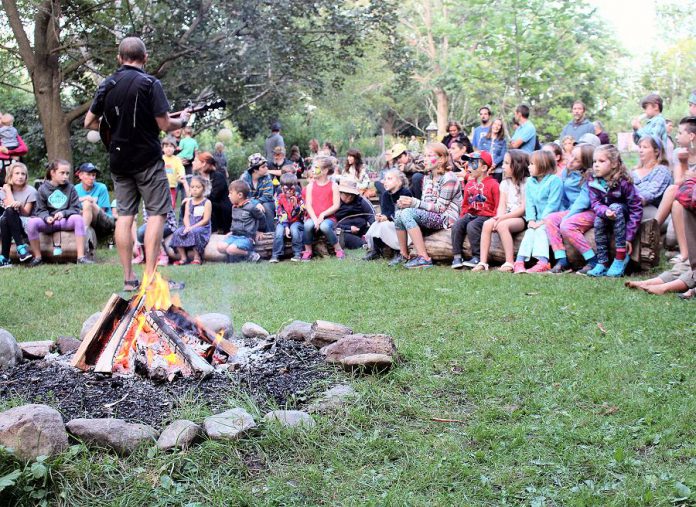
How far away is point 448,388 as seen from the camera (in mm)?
4668

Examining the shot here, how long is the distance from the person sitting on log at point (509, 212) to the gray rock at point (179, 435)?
213 inches

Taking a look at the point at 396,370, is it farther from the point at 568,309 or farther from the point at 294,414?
the point at 568,309

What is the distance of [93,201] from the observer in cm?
1123

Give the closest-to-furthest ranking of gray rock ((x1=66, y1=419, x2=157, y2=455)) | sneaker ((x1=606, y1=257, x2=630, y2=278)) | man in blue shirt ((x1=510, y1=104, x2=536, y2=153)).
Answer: gray rock ((x1=66, y1=419, x2=157, y2=455))
sneaker ((x1=606, y1=257, x2=630, y2=278))
man in blue shirt ((x1=510, y1=104, x2=536, y2=153))

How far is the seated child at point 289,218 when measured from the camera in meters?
10.7

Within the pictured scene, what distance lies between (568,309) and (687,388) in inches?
78.9

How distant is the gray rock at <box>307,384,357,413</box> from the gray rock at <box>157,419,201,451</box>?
2.29ft

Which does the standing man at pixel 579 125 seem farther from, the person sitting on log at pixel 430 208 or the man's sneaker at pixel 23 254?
the man's sneaker at pixel 23 254

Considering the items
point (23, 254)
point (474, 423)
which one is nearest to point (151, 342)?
point (474, 423)

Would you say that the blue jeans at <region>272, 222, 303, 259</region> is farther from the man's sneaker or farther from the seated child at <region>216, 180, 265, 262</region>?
the man's sneaker

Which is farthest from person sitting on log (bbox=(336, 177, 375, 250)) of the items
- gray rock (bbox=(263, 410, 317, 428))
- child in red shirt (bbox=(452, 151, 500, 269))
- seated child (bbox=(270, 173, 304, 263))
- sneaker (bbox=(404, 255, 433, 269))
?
gray rock (bbox=(263, 410, 317, 428))

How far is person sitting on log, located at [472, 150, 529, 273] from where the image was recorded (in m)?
8.79

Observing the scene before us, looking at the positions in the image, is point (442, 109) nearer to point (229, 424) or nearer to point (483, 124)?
point (483, 124)

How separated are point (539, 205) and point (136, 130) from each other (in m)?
4.56
